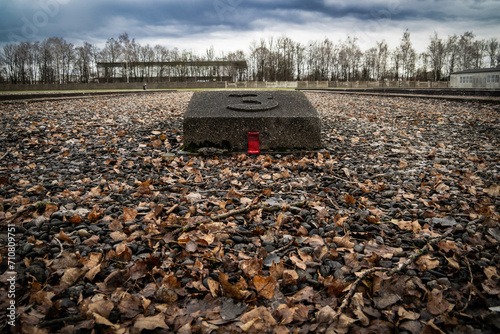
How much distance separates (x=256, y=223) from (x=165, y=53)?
90.4 metres

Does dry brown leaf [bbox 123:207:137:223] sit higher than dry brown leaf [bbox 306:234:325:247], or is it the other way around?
dry brown leaf [bbox 123:207:137:223]

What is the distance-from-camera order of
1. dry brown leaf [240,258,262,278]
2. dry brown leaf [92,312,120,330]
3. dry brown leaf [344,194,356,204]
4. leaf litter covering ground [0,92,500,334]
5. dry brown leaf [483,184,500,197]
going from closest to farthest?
dry brown leaf [92,312,120,330], leaf litter covering ground [0,92,500,334], dry brown leaf [240,258,262,278], dry brown leaf [344,194,356,204], dry brown leaf [483,184,500,197]

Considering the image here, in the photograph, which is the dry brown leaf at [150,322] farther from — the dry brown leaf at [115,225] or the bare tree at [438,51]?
the bare tree at [438,51]

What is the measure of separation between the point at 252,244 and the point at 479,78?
50032 mm

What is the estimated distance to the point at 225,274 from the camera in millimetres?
1918

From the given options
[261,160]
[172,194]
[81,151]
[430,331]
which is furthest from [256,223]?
[81,151]

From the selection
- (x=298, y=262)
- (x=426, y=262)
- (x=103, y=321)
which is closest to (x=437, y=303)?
(x=426, y=262)

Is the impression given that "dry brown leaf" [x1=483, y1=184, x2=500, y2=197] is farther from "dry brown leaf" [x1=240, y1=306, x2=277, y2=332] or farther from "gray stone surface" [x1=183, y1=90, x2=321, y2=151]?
"dry brown leaf" [x1=240, y1=306, x2=277, y2=332]

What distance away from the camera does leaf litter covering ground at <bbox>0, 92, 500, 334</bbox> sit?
63.1 inches

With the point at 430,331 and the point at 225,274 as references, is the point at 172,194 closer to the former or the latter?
the point at 225,274

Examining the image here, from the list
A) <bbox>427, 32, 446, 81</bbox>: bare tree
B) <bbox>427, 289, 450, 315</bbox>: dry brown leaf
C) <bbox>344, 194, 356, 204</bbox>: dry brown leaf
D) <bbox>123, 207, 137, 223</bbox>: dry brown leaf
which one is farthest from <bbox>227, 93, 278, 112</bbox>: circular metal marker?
<bbox>427, 32, 446, 81</bbox>: bare tree

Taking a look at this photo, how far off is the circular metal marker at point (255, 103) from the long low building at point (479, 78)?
42.4 metres

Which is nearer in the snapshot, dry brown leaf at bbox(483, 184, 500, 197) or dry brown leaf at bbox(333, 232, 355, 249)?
dry brown leaf at bbox(333, 232, 355, 249)

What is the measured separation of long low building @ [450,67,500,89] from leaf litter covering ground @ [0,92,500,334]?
43532 millimetres
